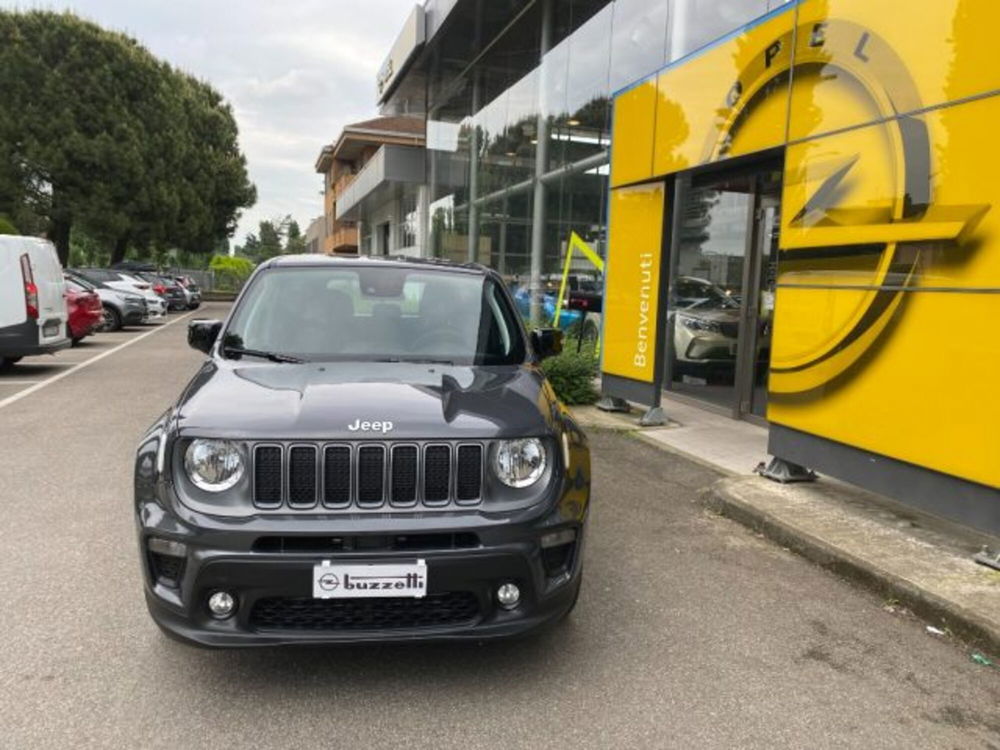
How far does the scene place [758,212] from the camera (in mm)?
9031

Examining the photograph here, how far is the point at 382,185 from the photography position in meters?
28.2

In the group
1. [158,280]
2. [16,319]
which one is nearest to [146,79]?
[158,280]

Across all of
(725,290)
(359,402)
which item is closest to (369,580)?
(359,402)

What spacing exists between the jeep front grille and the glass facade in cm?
836

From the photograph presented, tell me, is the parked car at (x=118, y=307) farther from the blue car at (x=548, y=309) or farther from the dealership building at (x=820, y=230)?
the dealership building at (x=820, y=230)

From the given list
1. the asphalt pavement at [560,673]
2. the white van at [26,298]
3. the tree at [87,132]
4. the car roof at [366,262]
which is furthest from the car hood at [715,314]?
the tree at [87,132]

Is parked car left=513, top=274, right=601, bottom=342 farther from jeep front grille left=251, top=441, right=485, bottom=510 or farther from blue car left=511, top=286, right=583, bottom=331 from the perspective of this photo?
jeep front grille left=251, top=441, right=485, bottom=510

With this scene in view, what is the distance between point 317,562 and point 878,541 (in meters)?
3.65

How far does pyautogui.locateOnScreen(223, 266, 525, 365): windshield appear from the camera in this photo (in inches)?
161

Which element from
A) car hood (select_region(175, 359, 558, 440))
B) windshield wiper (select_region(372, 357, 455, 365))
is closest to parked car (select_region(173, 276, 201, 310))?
windshield wiper (select_region(372, 357, 455, 365))

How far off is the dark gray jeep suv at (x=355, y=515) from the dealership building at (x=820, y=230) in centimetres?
265

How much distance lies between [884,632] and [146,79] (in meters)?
34.9

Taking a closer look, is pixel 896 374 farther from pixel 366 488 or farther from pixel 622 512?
pixel 366 488

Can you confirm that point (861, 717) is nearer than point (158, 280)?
Yes
